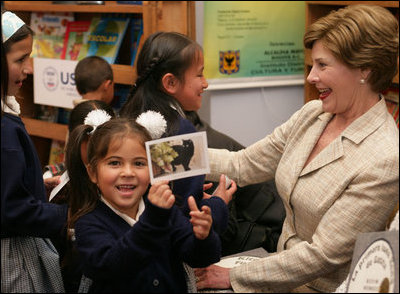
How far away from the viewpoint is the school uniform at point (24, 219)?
1675 mm

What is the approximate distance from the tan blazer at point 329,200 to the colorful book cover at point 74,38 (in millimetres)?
2830

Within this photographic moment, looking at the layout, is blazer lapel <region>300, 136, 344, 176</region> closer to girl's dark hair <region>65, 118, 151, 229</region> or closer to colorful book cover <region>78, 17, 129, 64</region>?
girl's dark hair <region>65, 118, 151, 229</region>

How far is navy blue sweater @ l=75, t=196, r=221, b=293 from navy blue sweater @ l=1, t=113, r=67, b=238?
0.28 ft

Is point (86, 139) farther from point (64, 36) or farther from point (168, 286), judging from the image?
point (64, 36)

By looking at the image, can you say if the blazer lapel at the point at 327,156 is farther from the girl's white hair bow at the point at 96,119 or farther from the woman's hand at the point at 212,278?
the girl's white hair bow at the point at 96,119

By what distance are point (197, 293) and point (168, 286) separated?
0.17 meters

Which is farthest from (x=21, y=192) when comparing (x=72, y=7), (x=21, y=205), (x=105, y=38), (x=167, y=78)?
(x=72, y=7)

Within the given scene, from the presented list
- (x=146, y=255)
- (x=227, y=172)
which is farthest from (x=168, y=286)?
(x=227, y=172)

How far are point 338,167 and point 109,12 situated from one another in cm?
288

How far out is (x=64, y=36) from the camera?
4.82 metres

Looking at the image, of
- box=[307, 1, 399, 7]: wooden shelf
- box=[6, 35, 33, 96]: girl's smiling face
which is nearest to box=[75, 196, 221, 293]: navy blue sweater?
box=[6, 35, 33, 96]: girl's smiling face

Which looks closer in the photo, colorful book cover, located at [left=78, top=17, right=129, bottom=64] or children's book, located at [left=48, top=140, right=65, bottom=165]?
colorful book cover, located at [left=78, top=17, right=129, bottom=64]

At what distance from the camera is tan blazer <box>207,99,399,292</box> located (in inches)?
72.5

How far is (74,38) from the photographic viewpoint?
4707 mm
